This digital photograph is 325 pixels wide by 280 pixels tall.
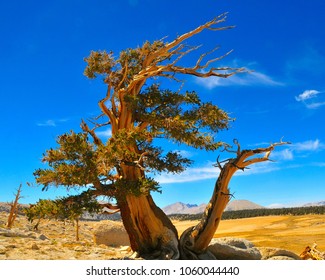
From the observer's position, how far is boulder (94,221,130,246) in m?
30.8

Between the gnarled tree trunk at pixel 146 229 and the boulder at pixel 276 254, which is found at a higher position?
the gnarled tree trunk at pixel 146 229

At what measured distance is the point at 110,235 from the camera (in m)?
31.0

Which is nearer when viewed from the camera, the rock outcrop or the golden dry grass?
the rock outcrop

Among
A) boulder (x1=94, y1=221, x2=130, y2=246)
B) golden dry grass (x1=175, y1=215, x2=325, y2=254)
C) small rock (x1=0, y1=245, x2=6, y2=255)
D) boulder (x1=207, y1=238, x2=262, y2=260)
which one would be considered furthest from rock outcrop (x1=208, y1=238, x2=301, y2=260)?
golden dry grass (x1=175, y1=215, x2=325, y2=254)

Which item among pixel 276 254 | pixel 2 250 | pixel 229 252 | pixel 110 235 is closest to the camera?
pixel 2 250

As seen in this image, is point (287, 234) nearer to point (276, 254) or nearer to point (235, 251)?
point (276, 254)

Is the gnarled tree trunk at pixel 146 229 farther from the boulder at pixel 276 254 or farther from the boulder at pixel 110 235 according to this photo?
the boulder at pixel 110 235

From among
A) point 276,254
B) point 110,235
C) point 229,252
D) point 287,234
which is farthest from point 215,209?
point 287,234

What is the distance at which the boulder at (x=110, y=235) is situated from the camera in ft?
101

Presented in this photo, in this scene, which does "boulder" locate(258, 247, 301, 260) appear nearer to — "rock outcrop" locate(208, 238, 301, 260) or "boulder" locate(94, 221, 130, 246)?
"rock outcrop" locate(208, 238, 301, 260)

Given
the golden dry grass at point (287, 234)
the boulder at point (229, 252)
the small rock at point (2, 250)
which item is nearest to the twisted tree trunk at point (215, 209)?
the boulder at point (229, 252)

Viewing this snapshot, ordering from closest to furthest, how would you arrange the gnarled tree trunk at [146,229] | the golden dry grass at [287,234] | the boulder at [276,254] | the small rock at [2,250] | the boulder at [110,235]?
the small rock at [2,250] → the gnarled tree trunk at [146,229] → the boulder at [276,254] → the boulder at [110,235] → the golden dry grass at [287,234]
